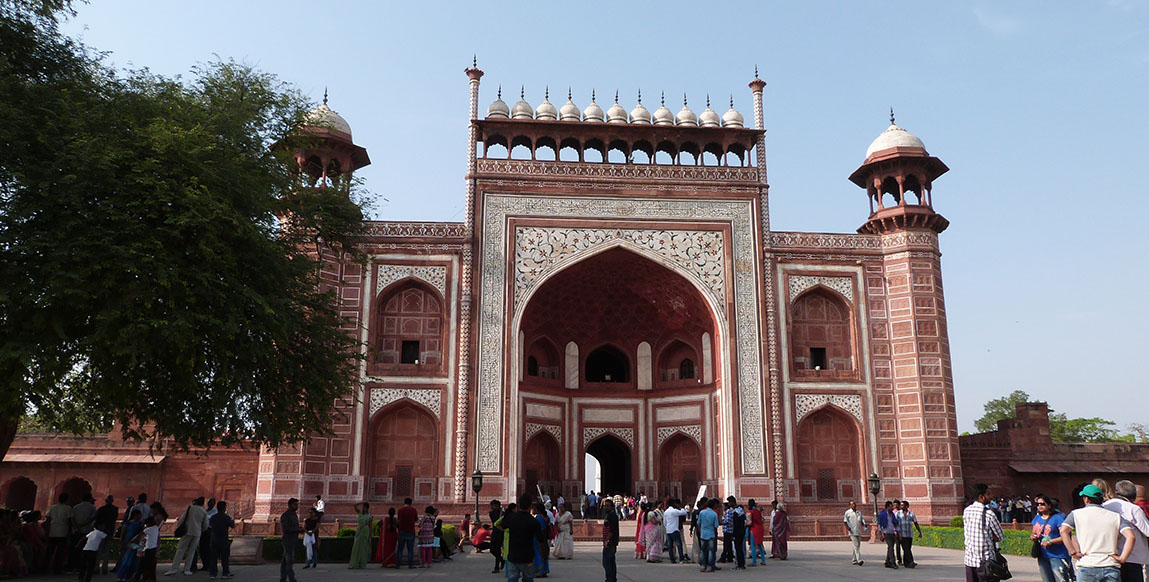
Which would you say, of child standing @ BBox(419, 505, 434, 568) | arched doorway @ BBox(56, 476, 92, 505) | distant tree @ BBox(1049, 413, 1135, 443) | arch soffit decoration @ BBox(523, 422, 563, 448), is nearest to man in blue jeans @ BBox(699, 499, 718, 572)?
child standing @ BBox(419, 505, 434, 568)

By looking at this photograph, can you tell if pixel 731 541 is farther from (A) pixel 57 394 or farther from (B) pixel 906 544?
(A) pixel 57 394

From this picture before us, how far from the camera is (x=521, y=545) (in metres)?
8.49

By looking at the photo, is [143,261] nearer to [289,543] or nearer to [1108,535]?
[289,543]

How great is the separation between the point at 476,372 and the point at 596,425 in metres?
5.35

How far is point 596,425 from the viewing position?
27094 mm

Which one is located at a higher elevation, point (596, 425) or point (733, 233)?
point (733, 233)

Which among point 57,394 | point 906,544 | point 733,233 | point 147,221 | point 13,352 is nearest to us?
point 13,352

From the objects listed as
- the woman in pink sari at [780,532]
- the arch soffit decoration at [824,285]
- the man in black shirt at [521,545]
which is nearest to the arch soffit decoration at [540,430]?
the arch soffit decoration at [824,285]

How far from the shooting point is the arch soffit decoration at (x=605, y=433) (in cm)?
2697

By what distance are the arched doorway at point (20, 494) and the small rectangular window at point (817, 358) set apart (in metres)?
22.0

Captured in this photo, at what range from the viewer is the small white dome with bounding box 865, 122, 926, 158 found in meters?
25.7

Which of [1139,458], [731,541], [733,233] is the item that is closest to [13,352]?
[731,541]

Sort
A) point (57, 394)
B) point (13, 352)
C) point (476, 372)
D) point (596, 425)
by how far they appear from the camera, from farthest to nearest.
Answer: point (596, 425) < point (476, 372) < point (57, 394) < point (13, 352)

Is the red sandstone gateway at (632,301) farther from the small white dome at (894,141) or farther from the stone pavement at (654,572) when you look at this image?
the stone pavement at (654,572)
